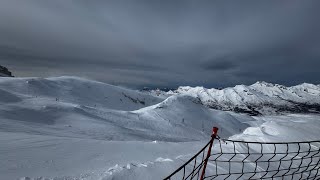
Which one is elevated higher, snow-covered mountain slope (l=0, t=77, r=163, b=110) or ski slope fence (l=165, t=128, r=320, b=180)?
snow-covered mountain slope (l=0, t=77, r=163, b=110)

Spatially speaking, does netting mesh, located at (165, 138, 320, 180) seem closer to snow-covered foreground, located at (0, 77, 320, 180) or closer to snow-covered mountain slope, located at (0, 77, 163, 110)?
snow-covered foreground, located at (0, 77, 320, 180)

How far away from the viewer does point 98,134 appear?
24125 millimetres

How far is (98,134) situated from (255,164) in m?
18.1

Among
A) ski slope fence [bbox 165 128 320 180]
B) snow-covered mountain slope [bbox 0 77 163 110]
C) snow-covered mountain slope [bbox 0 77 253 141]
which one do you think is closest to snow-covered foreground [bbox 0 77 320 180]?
snow-covered mountain slope [bbox 0 77 253 141]

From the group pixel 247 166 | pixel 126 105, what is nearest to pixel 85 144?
pixel 247 166

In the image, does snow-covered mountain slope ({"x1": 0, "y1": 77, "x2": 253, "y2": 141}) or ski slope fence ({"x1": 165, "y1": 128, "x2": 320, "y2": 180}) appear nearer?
ski slope fence ({"x1": 165, "y1": 128, "x2": 320, "y2": 180})

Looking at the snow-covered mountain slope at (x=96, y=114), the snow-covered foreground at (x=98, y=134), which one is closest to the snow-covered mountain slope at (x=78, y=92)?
the snow-covered mountain slope at (x=96, y=114)

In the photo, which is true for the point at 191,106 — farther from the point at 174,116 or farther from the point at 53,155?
the point at 53,155

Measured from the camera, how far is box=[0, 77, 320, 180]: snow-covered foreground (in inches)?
314

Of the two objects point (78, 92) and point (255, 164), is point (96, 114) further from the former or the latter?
point (78, 92)

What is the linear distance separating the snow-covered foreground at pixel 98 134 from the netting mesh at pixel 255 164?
2.66 feet

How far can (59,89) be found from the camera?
67.6m

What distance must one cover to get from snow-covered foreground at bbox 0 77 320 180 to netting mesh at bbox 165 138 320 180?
2.66 feet

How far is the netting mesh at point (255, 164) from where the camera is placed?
20.2 ft
